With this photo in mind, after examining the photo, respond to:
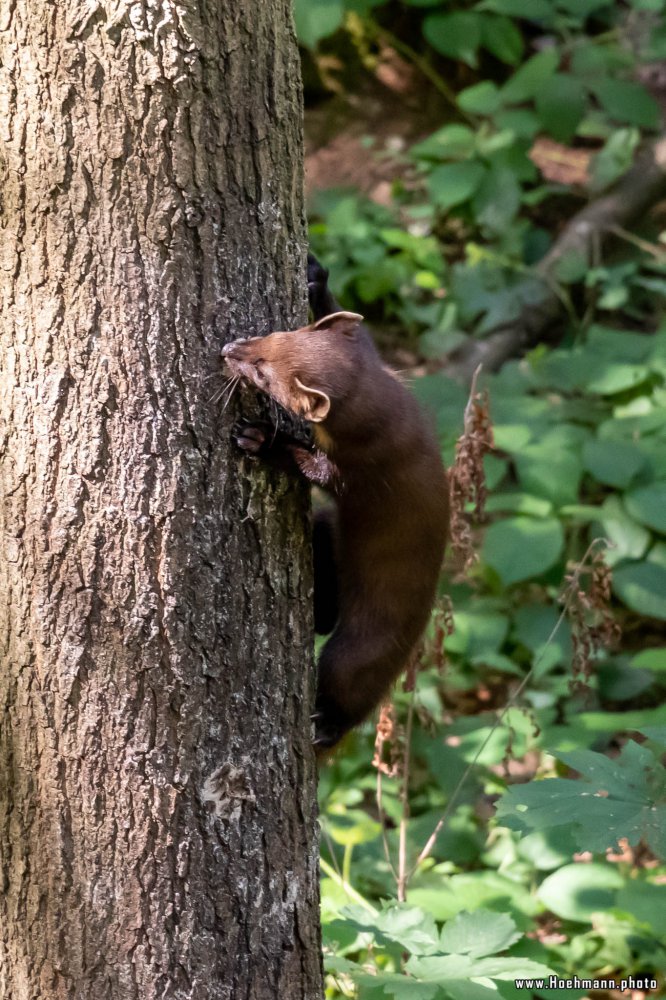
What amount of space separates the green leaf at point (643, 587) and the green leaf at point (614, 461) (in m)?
0.34

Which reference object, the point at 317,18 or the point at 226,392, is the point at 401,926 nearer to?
the point at 226,392

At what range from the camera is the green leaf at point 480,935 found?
8.88 feet

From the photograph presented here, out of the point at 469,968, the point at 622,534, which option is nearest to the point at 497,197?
the point at 622,534

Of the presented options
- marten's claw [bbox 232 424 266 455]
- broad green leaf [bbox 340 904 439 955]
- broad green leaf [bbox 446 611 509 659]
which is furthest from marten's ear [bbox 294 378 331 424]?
broad green leaf [bbox 446 611 509 659]

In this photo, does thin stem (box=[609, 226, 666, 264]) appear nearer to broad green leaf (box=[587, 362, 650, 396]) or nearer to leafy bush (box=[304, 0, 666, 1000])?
leafy bush (box=[304, 0, 666, 1000])

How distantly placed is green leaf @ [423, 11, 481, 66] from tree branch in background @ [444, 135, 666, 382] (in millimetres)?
1107

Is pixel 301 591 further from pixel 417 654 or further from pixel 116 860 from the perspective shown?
pixel 417 654

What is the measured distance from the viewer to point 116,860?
2.14m

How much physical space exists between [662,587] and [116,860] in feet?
9.05

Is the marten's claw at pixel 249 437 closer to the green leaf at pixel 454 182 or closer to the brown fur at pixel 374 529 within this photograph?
the brown fur at pixel 374 529

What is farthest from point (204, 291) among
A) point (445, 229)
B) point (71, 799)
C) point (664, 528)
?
point (445, 229)

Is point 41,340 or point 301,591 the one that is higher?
point 41,340

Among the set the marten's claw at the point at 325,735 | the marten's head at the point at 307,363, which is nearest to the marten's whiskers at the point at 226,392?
the marten's head at the point at 307,363

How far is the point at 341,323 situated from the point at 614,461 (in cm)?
203
